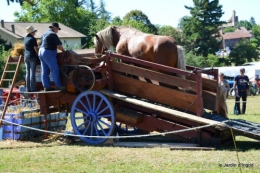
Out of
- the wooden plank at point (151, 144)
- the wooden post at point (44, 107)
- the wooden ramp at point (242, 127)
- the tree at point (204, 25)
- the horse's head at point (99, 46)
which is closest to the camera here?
the wooden ramp at point (242, 127)

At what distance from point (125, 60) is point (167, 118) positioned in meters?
1.60

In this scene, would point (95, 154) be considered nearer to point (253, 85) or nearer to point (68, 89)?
point (68, 89)

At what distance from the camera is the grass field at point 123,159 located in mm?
7901

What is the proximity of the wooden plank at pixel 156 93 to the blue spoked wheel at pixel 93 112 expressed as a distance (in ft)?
1.87

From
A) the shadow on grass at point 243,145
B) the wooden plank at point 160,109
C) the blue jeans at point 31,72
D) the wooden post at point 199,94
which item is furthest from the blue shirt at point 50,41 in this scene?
the shadow on grass at point 243,145

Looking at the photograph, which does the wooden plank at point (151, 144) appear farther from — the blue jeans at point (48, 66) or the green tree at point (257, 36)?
the green tree at point (257, 36)

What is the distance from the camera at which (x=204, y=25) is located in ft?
201

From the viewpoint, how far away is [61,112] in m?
11.9

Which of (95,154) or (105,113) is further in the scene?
(105,113)

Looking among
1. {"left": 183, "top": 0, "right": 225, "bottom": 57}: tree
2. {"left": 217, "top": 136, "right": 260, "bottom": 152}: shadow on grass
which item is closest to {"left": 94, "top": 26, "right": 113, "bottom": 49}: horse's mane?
{"left": 217, "top": 136, "right": 260, "bottom": 152}: shadow on grass

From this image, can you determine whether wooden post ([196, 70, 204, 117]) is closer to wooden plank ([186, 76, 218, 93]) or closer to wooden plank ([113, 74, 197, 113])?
wooden plank ([113, 74, 197, 113])

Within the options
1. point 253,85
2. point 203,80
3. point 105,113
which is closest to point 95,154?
point 105,113

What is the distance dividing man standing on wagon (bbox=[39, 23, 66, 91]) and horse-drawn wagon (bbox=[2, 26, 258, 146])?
0.20m

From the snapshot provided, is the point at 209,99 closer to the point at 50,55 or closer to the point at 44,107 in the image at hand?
the point at 50,55
